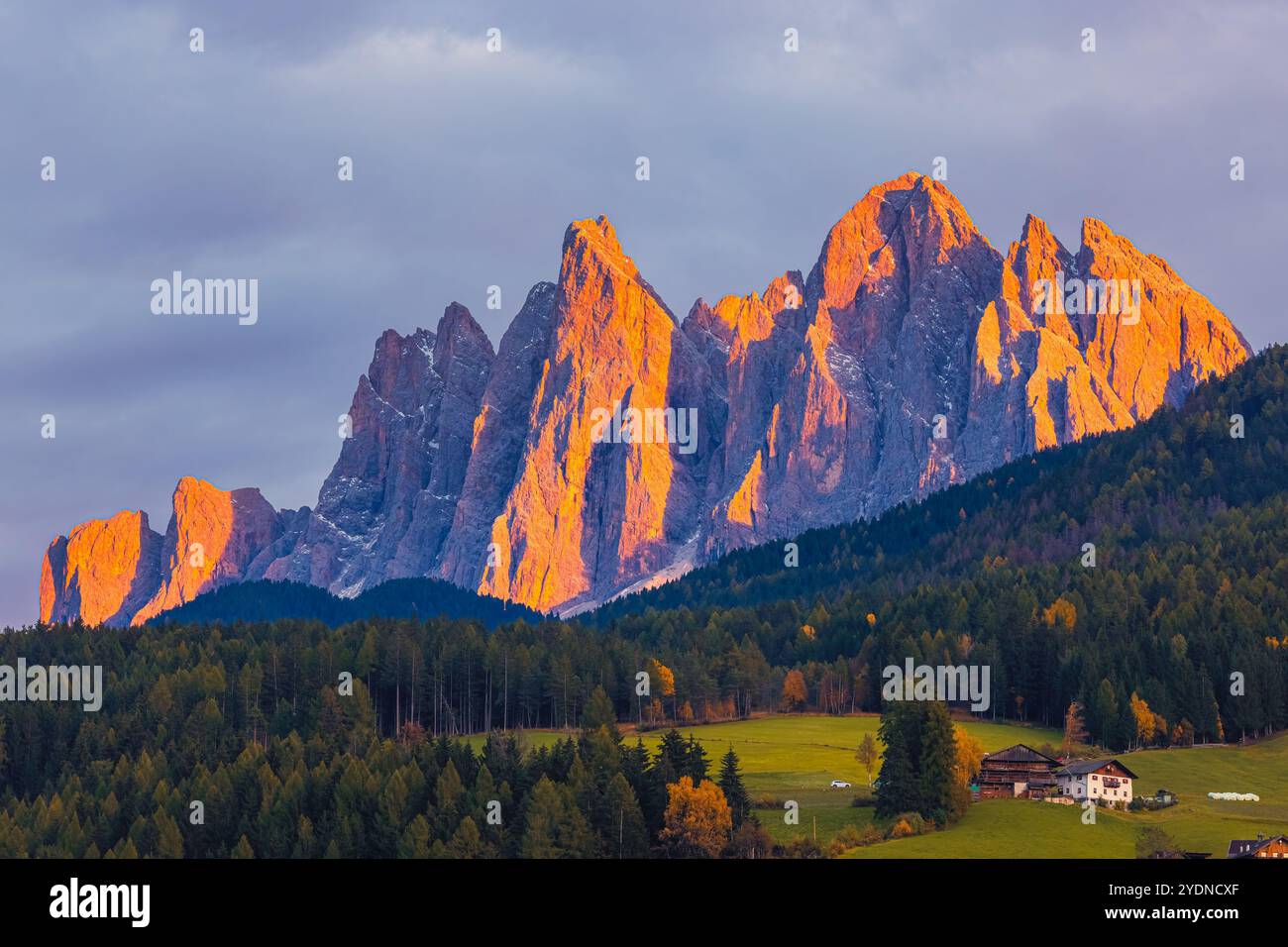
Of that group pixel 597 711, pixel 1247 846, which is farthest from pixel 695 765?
pixel 597 711

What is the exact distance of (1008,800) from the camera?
137875 millimetres

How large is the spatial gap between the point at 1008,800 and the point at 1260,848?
98.5 ft

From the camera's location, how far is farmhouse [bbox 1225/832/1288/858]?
109 meters

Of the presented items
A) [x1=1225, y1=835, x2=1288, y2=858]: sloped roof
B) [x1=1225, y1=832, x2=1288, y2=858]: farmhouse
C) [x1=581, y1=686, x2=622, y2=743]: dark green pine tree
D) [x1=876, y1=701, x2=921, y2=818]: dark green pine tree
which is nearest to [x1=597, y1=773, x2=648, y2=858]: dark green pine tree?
[x1=876, y1=701, x2=921, y2=818]: dark green pine tree

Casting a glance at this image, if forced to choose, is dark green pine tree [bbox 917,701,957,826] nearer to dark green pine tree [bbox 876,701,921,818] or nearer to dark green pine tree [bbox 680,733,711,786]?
dark green pine tree [bbox 876,701,921,818]

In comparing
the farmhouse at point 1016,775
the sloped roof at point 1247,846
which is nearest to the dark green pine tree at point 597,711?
the farmhouse at point 1016,775

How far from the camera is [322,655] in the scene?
645 ft

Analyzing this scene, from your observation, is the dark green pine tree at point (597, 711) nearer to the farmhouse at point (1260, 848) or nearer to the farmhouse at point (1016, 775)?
the farmhouse at point (1016, 775)

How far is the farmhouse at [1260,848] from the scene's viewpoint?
10925cm

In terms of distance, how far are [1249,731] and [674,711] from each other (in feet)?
191

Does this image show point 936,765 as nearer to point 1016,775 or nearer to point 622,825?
point 1016,775
